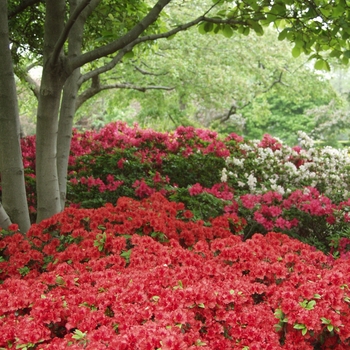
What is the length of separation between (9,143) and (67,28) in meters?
1.07

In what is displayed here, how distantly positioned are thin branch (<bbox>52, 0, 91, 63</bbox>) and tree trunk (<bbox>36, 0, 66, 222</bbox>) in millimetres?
20

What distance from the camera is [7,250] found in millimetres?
2906

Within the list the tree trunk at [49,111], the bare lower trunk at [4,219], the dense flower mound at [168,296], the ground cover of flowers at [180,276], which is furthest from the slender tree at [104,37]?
the dense flower mound at [168,296]

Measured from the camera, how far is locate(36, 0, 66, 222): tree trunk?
3.41 metres

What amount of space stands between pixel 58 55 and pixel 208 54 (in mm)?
8751

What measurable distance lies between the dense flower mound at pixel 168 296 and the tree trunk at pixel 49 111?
80cm

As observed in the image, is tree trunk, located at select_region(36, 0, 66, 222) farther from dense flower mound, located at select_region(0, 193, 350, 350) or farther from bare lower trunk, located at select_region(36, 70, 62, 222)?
dense flower mound, located at select_region(0, 193, 350, 350)

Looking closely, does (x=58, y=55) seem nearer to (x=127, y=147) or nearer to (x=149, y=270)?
(x=149, y=270)

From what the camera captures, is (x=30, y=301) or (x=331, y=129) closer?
(x=30, y=301)

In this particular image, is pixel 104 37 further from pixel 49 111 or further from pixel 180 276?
pixel 180 276

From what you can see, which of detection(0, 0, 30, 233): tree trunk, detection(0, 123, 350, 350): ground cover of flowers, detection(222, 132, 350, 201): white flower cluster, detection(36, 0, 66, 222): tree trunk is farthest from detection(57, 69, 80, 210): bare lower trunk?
detection(222, 132, 350, 201): white flower cluster

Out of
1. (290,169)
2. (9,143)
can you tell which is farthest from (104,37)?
(290,169)

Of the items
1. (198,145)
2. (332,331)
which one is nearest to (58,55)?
(332,331)

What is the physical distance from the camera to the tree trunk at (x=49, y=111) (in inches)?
134
